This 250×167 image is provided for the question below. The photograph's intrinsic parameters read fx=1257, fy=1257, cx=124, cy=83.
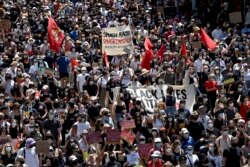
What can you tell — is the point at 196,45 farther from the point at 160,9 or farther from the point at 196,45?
the point at 160,9

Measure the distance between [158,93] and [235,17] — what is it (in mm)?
10914

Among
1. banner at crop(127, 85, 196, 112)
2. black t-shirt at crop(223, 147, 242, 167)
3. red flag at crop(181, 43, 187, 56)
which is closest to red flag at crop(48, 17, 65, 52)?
red flag at crop(181, 43, 187, 56)

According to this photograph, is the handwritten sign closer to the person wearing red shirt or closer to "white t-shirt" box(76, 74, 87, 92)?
the person wearing red shirt

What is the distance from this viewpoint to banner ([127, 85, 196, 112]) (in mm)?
28016

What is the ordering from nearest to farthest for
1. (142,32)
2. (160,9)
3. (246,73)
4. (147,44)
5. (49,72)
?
(246,73), (49,72), (147,44), (142,32), (160,9)

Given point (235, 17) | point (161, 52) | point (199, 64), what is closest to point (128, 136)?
point (199, 64)

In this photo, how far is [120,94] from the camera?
2788 centimetres

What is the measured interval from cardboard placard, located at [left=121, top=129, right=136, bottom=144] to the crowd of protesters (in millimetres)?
103

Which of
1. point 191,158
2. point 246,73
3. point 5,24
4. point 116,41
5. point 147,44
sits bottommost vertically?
point 191,158

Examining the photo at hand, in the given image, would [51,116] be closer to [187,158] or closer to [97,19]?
[187,158]

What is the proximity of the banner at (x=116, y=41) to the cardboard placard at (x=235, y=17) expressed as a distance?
6.27 metres

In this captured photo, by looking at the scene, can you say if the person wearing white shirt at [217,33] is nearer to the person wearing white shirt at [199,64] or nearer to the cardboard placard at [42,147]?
the person wearing white shirt at [199,64]

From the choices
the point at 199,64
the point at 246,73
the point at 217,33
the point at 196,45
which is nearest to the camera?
the point at 246,73

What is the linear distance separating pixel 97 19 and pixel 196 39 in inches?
247
